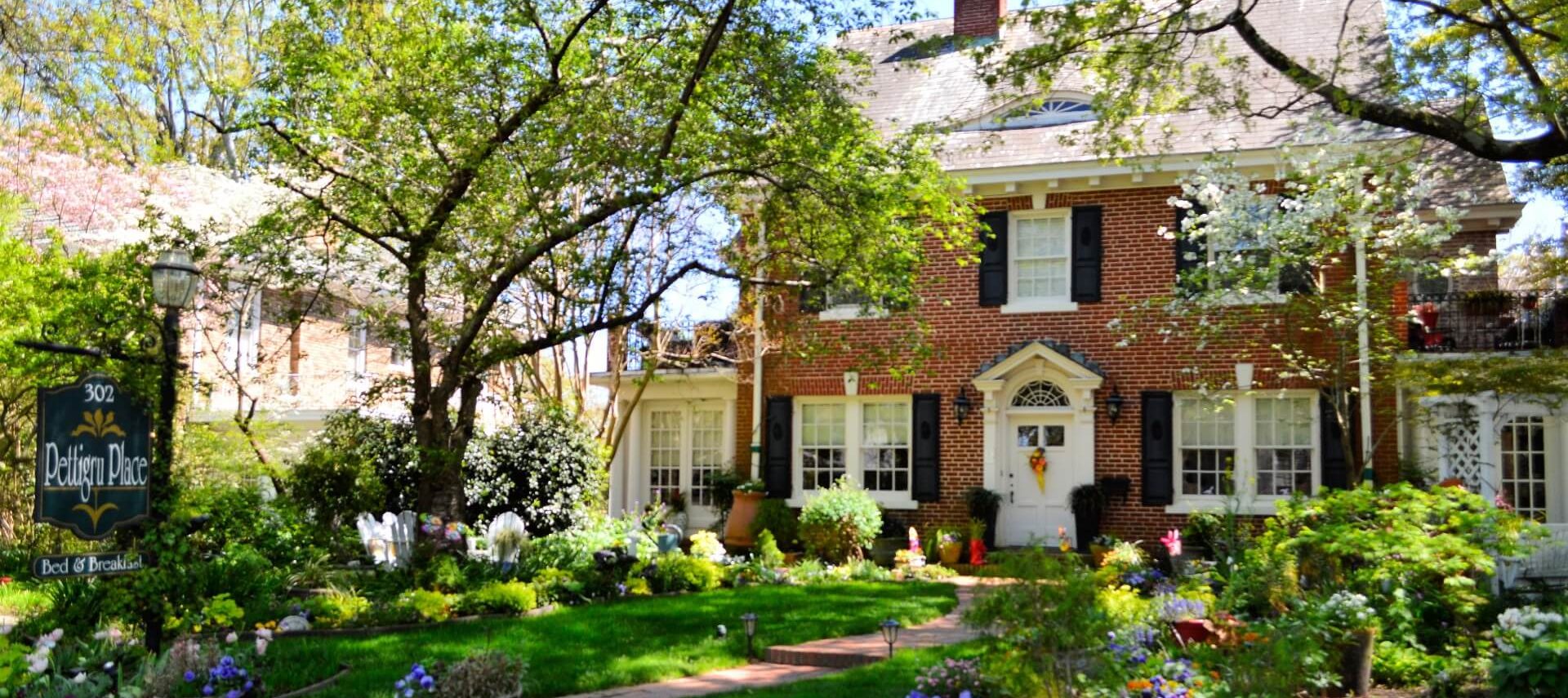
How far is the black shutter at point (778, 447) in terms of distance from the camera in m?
20.0

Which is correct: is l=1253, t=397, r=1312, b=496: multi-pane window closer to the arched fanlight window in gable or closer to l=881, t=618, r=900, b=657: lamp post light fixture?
the arched fanlight window in gable

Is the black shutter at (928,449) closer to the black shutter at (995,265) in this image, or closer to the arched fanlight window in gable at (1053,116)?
the black shutter at (995,265)

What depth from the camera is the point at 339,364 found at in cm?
2711

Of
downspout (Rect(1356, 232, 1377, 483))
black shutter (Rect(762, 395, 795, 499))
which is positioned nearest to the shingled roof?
downspout (Rect(1356, 232, 1377, 483))

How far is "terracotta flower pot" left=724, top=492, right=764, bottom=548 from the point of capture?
19.2m

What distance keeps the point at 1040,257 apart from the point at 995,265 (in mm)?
636

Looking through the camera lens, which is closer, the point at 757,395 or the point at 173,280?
the point at 173,280

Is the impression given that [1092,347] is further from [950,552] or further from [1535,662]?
[1535,662]

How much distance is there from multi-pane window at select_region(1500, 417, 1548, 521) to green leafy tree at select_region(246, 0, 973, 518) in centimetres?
897

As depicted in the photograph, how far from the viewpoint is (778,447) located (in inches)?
790

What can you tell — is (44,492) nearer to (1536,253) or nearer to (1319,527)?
(1319,527)

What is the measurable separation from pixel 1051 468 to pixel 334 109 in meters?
10.7

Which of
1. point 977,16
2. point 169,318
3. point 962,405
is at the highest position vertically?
point 977,16

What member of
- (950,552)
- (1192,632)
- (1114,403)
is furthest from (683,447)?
(1192,632)
